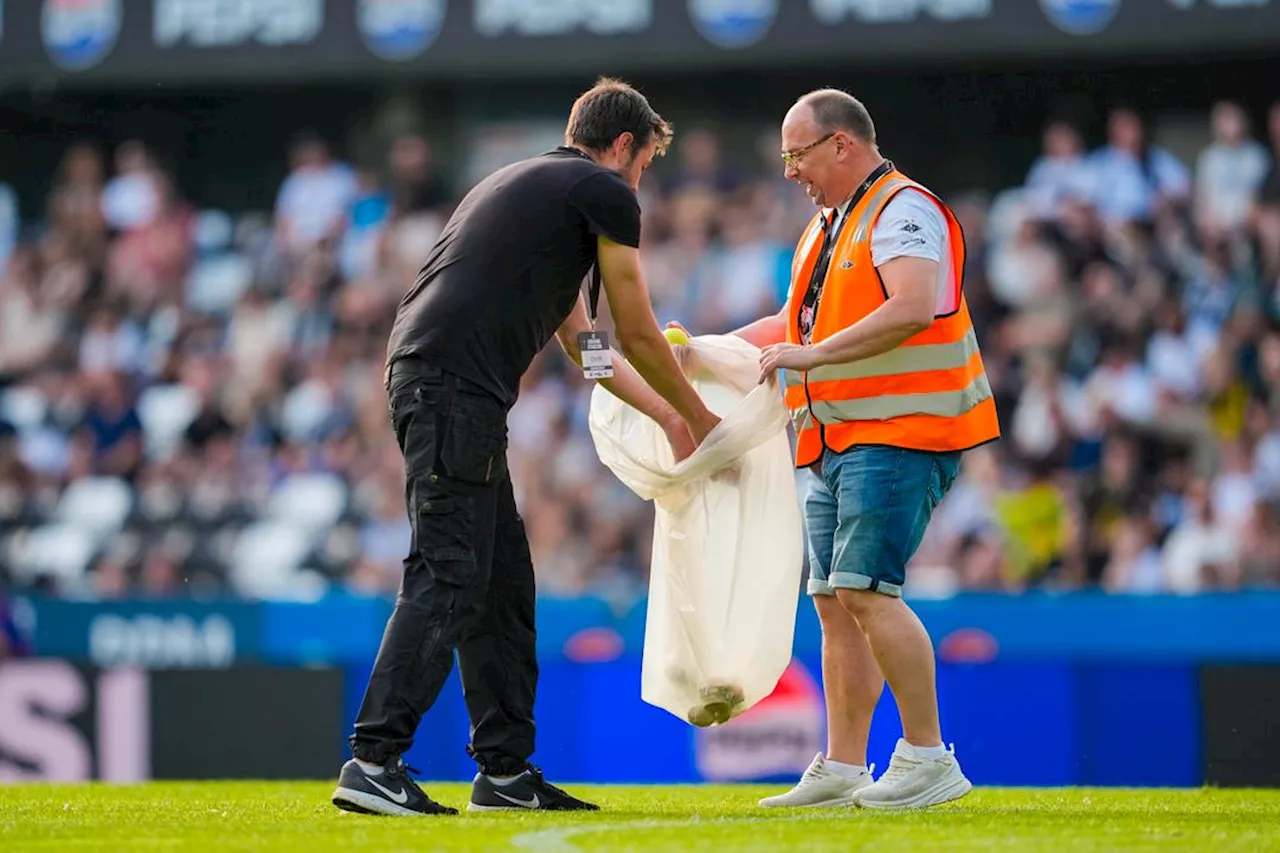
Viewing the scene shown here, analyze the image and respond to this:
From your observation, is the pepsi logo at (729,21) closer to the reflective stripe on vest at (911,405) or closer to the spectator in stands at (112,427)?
the spectator in stands at (112,427)

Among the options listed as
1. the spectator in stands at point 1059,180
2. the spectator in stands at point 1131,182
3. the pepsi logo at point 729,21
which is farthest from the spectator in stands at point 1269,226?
the pepsi logo at point 729,21

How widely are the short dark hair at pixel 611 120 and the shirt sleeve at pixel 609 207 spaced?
30cm

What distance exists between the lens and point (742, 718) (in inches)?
406

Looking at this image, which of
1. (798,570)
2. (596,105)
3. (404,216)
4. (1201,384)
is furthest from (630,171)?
(404,216)

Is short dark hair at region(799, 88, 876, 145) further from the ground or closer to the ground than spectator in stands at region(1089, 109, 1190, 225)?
closer to the ground

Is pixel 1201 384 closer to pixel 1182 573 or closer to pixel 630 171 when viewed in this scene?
pixel 1182 573

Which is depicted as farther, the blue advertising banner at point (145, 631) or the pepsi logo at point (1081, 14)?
the pepsi logo at point (1081, 14)

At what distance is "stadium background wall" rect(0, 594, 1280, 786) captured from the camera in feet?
32.7

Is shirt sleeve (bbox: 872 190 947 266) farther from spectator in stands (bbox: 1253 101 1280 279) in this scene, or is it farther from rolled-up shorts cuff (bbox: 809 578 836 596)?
spectator in stands (bbox: 1253 101 1280 279)

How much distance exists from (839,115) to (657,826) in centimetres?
242

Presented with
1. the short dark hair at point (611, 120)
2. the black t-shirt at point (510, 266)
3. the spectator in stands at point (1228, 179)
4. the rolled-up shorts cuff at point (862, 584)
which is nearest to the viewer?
the black t-shirt at point (510, 266)

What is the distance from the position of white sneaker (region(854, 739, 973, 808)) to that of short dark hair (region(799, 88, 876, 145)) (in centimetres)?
201

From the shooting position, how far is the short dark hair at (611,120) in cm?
638

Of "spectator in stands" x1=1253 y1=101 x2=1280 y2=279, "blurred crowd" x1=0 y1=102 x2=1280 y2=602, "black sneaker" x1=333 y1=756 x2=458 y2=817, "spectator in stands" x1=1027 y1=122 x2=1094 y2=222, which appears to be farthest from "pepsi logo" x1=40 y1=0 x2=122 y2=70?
"black sneaker" x1=333 y1=756 x2=458 y2=817
